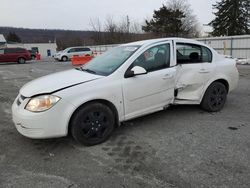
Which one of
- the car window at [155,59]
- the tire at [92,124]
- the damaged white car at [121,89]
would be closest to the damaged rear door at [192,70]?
the damaged white car at [121,89]

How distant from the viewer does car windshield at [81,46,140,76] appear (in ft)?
13.2

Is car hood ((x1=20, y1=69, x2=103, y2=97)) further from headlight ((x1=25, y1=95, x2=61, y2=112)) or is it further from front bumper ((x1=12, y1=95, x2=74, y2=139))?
front bumper ((x1=12, y1=95, x2=74, y2=139))

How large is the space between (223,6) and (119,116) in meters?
39.8

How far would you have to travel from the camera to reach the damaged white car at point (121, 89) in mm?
3381

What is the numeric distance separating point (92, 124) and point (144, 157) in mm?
951

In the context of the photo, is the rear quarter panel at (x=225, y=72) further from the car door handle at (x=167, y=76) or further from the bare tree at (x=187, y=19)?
the bare tree at (x=187, y=19)

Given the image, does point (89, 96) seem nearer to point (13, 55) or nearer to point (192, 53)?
point (192, 53)

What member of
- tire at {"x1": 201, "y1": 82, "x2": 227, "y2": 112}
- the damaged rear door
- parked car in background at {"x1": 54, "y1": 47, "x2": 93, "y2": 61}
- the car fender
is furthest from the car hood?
Answer: parked car in background at {"x1": 54, "y1": 47, "x2": 93, "y2": 61}

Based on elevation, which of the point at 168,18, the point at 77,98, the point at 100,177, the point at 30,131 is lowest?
the point at 100,177

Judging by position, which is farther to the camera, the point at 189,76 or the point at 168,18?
the point at 168,18

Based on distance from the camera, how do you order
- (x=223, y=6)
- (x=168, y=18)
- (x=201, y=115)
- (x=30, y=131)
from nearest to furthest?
(x=30, y=131)
(x=201, y=115)
(x=223, y=6)
(x=168, y=18)

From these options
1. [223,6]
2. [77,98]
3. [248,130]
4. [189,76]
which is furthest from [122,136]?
[223,6]

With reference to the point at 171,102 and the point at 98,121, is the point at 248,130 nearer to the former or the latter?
the point at 171,102

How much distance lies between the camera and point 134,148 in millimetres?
3551
